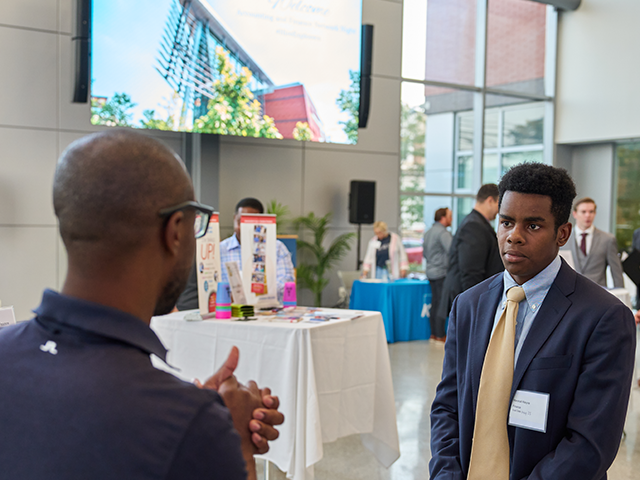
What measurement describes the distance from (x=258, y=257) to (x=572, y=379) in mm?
2232

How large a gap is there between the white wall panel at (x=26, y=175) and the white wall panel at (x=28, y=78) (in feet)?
0.50

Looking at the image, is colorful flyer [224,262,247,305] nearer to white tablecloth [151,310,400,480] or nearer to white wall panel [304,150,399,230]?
white tablecloth [151,310,400,480]

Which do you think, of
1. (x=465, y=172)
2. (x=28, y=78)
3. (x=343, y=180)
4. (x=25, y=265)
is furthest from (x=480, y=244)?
(x=465, y=172)

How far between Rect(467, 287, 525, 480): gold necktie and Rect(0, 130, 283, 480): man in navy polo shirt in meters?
0.93

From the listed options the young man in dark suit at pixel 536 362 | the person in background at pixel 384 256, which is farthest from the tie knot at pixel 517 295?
the person in background at pixel 384 256

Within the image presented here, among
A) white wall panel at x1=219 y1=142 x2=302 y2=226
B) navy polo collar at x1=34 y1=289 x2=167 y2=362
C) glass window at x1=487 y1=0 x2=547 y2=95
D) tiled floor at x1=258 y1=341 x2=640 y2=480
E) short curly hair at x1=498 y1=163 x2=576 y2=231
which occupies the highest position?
glass window at x1=487 y1=0 x2=547 y2=95

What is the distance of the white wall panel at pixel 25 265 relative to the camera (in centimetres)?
649

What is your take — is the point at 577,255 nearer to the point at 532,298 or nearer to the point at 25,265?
the point at 532,298

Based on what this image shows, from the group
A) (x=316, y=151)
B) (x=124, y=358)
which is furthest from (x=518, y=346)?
(x=316, y=151)

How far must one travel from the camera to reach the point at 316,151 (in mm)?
8531

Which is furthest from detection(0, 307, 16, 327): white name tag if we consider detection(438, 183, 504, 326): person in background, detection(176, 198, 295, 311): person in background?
detection(438, 183, 504, 326): person in background

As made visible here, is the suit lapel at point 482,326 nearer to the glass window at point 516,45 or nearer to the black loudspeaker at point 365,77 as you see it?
the black loudspeaker at point 365,77

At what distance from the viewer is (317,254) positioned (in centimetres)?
828

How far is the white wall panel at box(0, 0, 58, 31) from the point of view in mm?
6473
